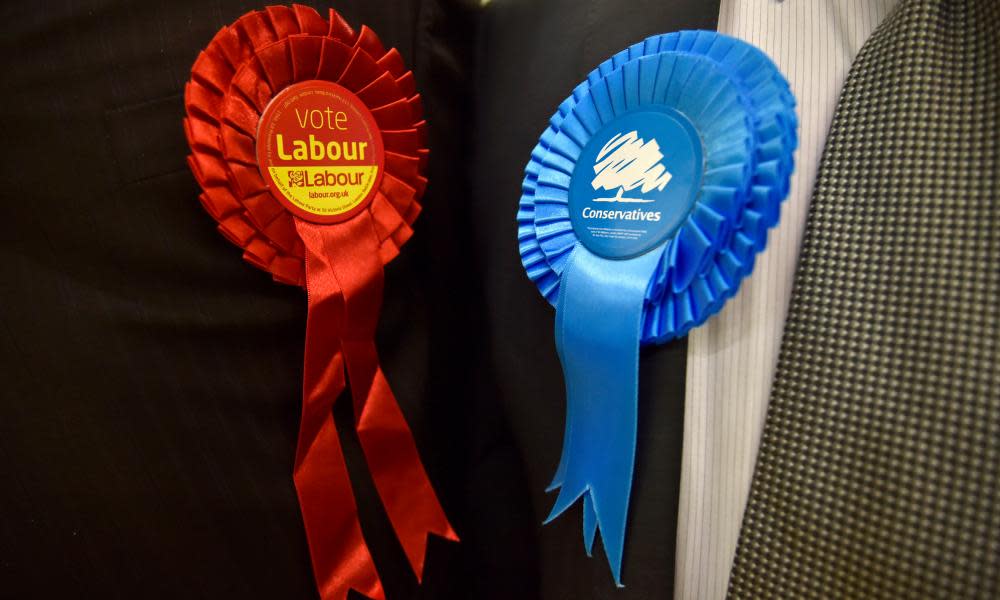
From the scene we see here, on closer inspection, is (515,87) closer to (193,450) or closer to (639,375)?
(639,375)

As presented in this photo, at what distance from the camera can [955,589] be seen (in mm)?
316

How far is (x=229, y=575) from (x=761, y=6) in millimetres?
638

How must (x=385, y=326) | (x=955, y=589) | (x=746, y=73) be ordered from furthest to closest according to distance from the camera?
(x=385, y=326)
(x=746, y=73)
(x=955, y=589)

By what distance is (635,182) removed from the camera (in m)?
0.46

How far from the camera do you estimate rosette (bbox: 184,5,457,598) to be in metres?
0.46

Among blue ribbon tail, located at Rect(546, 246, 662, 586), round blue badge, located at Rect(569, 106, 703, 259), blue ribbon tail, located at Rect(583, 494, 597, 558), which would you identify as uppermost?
round blue badge, located at Rect(569, 106, 703, 259)

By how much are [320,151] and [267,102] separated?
5 centimetres

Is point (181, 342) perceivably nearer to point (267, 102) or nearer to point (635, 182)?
point (267, 102)

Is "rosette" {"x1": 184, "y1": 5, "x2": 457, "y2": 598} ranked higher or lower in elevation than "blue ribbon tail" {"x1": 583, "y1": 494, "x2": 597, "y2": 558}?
higher

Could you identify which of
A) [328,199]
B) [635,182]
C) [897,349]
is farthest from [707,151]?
[328,199]

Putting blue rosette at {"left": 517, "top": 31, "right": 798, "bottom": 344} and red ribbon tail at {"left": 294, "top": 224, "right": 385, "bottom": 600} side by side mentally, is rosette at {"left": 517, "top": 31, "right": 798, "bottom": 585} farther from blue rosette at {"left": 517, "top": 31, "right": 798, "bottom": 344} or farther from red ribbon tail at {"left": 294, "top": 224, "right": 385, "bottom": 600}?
red ribbon tail at {"left": 294, "top": 224, "right": 385, "bottom": 600}

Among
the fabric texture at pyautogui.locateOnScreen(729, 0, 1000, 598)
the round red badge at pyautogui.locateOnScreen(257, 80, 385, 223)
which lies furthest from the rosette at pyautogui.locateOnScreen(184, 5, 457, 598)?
the fabric texture at pyautogui.locateOnScreen(729, 0, 1000, 598)

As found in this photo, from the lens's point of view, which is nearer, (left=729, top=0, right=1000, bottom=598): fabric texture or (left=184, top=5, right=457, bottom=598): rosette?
(left=729, top=0, right=1000, bottom=598): fabric texture

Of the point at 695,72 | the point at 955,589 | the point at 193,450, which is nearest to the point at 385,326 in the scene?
the point at 193,450
